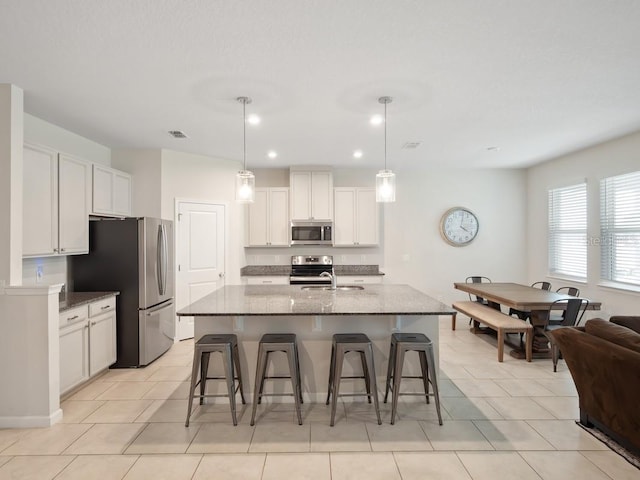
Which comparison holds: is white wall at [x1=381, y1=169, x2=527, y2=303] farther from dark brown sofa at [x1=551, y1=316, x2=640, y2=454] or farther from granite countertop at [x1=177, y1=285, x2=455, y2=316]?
dark brown sofa at [x1=551, y1=316, x2=640, y2=454]

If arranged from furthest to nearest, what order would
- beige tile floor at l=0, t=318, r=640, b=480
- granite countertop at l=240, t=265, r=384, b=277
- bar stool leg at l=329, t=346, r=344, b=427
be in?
granite countertop at l=240, t=265, r=384, b=277
bar stool leg at l=329, t=346, r=344, b=427
beige tile floor at l=0, t=318, r=640, b=480

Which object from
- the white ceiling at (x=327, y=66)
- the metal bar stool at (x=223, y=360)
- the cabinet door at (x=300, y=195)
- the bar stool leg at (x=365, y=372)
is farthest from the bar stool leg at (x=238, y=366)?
the cabinet door at (x=300, y=195)

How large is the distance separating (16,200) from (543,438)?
13.9 ft

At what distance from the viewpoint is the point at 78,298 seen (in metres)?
3.70

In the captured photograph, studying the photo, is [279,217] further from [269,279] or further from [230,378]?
[230,378]

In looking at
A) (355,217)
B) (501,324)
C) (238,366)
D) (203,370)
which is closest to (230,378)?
(238,366)

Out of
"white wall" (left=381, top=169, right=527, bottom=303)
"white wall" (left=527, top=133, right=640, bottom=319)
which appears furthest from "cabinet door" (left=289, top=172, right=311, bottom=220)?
"white wall" (left=527, top=133, right=640, bottom=319)

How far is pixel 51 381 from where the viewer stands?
293 centimetres

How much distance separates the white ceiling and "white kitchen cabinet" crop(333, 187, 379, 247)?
1.68 meters

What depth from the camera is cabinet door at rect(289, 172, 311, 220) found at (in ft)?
19.6

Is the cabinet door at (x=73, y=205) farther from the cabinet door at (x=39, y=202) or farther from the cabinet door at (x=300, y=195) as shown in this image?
the cabinet door at (x=300, y=195)

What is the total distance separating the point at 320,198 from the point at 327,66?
3.41 meters

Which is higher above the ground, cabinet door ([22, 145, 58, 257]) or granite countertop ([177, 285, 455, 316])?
cabinet door ([22, 145, 58, 257])

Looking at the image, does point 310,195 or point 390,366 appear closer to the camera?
point 390,366
